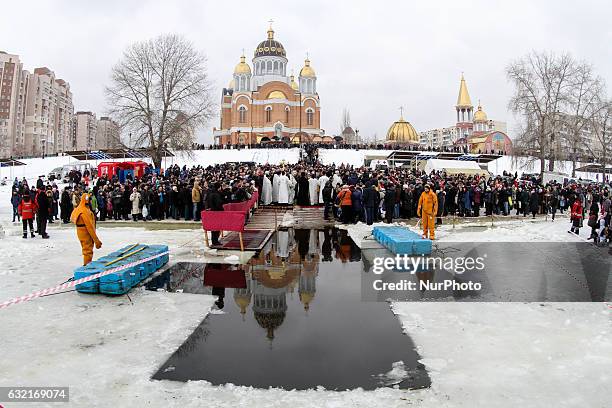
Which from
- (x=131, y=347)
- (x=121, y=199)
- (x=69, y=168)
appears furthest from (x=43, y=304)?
(x=69, y=168)

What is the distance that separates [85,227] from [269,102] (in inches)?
2699

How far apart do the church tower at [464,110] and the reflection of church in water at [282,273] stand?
97006mm

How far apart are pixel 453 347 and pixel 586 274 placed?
17.5ft

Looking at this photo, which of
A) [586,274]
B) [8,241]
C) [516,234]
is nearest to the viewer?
[586,274]

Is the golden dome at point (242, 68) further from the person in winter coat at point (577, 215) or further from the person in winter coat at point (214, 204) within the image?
the person in winter coat at point (577, 215)

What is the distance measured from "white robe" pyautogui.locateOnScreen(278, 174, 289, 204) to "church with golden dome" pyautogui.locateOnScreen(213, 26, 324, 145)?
5218 centimetres

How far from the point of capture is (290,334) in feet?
17.3

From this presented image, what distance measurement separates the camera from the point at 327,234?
43.5 feet

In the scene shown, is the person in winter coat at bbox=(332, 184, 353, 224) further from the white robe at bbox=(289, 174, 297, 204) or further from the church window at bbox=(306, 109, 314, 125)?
the church window at bbox=(306, 109, 314, 125)

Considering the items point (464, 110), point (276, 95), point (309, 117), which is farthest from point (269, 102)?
point (464, 110)

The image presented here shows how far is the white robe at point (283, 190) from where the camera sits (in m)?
18.5

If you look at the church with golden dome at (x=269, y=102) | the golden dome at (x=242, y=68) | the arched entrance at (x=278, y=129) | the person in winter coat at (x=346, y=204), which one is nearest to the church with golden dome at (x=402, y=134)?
the church with golden dome at (x=269, y=102)

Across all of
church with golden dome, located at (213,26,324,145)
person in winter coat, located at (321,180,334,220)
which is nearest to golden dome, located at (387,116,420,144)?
church with golden dome, located at (213,26,324,145)

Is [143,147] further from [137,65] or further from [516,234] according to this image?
[516,234]
